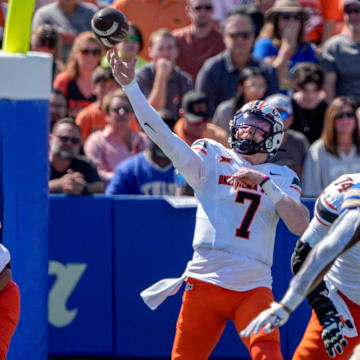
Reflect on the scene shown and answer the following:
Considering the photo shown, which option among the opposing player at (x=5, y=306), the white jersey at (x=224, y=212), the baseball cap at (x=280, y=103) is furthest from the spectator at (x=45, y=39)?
the opposing player at (x=5, y=306)

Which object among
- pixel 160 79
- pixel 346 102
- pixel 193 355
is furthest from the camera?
pixel 160 79

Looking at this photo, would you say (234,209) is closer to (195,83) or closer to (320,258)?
(320,258)

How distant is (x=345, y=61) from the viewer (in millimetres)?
10367

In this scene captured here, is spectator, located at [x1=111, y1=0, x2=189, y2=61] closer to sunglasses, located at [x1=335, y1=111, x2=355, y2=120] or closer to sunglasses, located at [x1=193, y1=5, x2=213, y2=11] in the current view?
sunglasses, located at [x1=193, y1=5, x2=213, y2=11]

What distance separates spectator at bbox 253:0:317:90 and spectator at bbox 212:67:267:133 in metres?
0.84

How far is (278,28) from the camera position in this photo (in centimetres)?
1055

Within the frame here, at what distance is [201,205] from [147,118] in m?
0.66

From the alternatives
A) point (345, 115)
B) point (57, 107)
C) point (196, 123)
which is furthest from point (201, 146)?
point (57, 107)

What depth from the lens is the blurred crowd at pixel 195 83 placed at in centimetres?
841

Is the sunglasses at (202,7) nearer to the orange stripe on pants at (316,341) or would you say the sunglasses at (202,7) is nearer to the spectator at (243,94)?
the spectator at (243,94)

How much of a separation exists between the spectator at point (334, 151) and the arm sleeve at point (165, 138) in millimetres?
3132

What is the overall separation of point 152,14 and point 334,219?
21.2ft

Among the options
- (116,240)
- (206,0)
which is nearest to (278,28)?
(206,0)

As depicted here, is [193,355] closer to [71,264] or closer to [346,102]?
[71,264]
